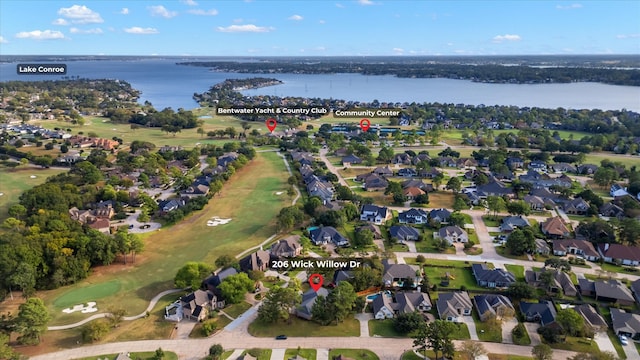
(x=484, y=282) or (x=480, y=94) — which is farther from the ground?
(x=480, y=94)

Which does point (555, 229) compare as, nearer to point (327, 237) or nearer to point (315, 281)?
point (327, 237)

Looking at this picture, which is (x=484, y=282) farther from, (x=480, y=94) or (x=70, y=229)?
(x=480, y=94)

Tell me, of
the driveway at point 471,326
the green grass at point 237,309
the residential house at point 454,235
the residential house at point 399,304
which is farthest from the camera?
the residential house at point 454,235

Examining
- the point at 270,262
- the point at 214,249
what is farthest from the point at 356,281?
the point at 214,249

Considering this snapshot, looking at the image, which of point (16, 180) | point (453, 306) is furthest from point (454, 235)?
point (16, 180)

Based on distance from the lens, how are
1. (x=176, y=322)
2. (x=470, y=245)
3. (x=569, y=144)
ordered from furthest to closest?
(x=569, y=144)
(x=470, y=245)
(x=176, y=322)

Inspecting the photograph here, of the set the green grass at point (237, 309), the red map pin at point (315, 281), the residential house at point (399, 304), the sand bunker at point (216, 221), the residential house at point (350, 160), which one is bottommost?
the green grass at point (237, 309)

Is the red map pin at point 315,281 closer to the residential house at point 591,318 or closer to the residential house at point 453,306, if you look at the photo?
the residential house at point 453,306

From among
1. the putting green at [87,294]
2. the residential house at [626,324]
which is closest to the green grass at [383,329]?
the residential house at [626,324]
